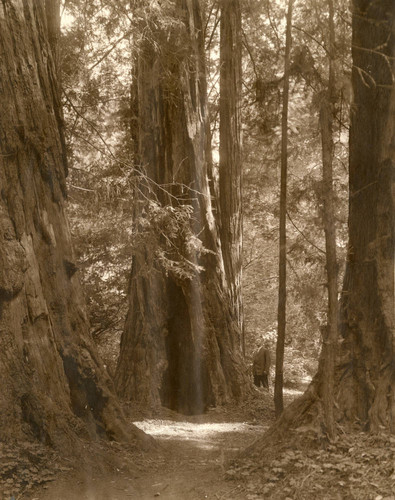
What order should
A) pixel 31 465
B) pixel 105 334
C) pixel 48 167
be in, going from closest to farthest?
pixel 31 465 → pixel 48 167 → pixel 105 334

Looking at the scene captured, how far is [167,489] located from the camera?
7082 millimetres

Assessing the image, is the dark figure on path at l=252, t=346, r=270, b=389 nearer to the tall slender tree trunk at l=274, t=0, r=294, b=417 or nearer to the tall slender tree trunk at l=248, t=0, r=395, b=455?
the tall slender tree trunk at l=274, t=0, r=294, b=417

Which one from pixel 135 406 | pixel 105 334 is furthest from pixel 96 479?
pixel 105 334

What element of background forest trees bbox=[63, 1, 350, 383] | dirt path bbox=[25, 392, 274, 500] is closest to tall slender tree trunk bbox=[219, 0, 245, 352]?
background forest trees bbox=[63, 1, 350, 383]

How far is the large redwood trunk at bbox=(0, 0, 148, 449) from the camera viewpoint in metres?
7.13

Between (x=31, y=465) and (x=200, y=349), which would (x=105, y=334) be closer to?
(x=200, y=349)

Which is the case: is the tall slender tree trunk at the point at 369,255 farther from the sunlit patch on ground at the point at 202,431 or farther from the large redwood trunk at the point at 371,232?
the sunlit patch on ground at the point at 202,431

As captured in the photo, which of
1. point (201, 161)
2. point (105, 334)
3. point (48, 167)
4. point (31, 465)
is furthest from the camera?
point (105, 334)

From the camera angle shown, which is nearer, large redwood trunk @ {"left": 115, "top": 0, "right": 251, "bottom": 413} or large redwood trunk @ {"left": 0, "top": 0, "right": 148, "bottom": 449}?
large redwood trunk @ {"left": 0, "top": 0, "right": 148, "bottom": 449}

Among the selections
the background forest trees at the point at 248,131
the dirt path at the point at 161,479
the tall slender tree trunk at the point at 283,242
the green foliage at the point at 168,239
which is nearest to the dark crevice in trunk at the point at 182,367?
the green foliage at the point at 168,239

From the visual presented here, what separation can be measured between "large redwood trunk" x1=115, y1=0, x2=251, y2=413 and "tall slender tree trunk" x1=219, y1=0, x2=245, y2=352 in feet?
3.12

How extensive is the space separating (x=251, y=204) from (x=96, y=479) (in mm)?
12792

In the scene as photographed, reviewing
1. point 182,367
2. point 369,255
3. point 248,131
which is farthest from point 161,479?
point 248,131

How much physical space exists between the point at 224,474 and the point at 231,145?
28.5ft
